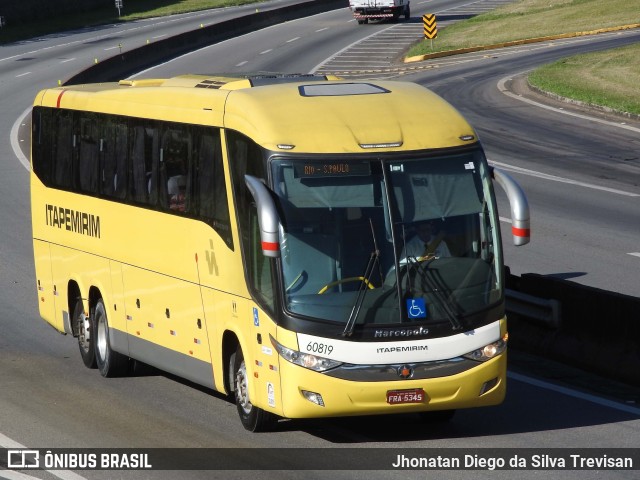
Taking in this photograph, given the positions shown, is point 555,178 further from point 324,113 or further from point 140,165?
point 324,113

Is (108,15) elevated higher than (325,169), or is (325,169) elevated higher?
(325,169)

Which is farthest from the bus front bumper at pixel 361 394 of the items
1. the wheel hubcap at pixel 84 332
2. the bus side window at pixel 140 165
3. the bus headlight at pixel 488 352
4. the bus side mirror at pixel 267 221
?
the wheel hubcap at pixel 84 332

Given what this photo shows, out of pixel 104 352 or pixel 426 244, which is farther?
pixel 104 352

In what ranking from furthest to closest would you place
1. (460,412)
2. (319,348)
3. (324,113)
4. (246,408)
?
Answer: (460,412) → (246,408) → (324,113) → (319,348)

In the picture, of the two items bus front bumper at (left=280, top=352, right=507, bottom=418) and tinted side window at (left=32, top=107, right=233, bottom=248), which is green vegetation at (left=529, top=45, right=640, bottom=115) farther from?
bus front bumper at (left=280, top=352, right=507, bottom=418)

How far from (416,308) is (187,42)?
54.1 meters

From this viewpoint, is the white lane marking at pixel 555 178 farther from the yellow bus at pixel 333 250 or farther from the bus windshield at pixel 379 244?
the bus windshield at pixel 379 244

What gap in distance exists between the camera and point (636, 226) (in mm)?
23188

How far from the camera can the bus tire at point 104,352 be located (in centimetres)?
1454

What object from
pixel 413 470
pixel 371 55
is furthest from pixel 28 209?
pixel 371 55

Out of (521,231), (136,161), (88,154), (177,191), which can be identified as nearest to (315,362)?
(521,231)

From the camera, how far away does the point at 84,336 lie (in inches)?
608

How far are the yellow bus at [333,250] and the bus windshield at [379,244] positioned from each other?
0.04 feet

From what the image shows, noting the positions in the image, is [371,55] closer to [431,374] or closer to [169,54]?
[169,54]
